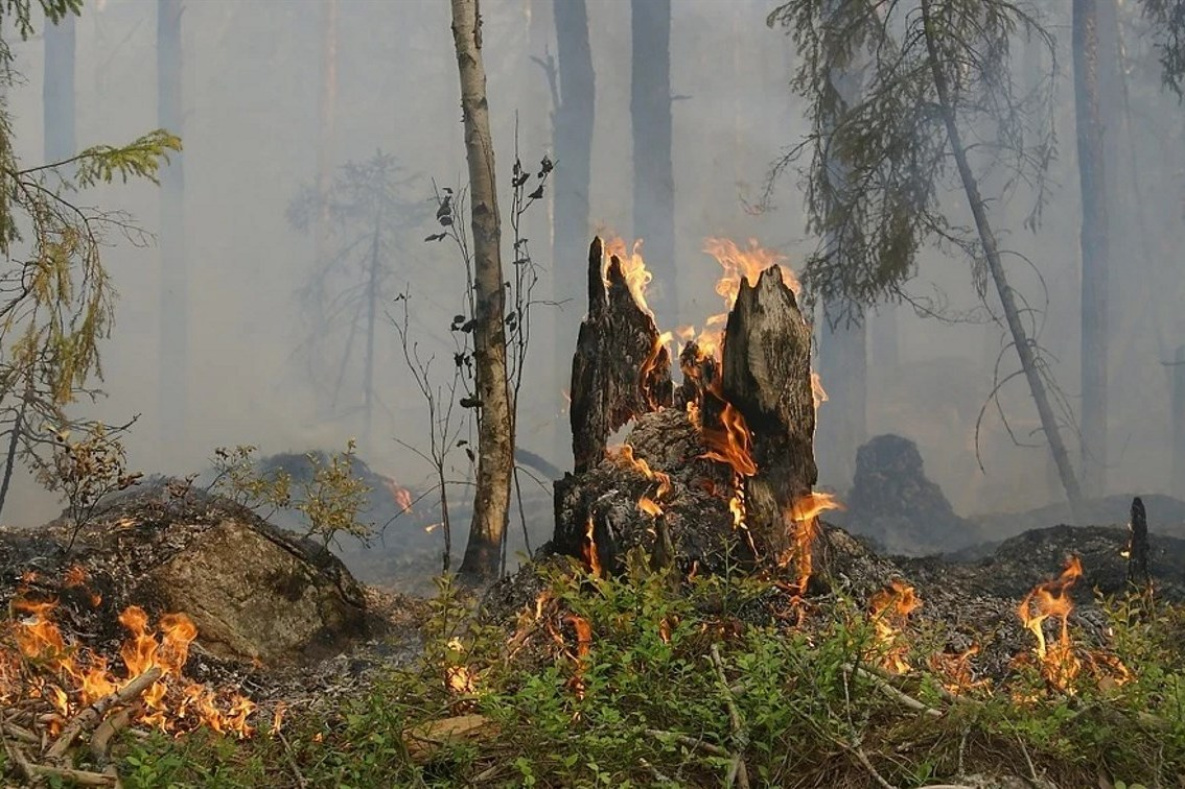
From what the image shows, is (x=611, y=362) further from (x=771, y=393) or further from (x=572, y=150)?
(x=572, y=150)

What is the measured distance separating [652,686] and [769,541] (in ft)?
7.16

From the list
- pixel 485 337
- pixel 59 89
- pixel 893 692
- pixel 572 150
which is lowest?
pixel 893 692

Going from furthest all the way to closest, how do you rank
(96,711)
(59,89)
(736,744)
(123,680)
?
1. (59,89)
2. (123,680)
3. (96,711)
4. (736,744)

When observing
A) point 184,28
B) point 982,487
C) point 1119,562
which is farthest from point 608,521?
point 184,28

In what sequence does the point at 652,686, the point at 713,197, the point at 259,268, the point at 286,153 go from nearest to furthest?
the point at 652,686 < the point at 259,268 < the point at 286,153 < the point at 713,197

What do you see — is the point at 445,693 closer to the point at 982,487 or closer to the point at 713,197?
the point at 982,487

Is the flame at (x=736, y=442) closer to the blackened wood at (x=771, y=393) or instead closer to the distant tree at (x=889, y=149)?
the blackened wood at (x=771, y=393)

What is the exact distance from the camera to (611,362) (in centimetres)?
661

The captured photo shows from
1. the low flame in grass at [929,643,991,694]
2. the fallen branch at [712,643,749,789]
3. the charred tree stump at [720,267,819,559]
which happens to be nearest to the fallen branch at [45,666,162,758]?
the fallen branch at [712,643,749,789]

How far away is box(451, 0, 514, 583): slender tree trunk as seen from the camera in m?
8.22

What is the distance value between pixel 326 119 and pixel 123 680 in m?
A: 30.9

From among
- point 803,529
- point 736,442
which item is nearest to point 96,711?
point 736,442

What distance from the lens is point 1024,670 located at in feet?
12.7

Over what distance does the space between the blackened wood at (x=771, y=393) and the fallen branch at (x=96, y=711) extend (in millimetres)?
3325
